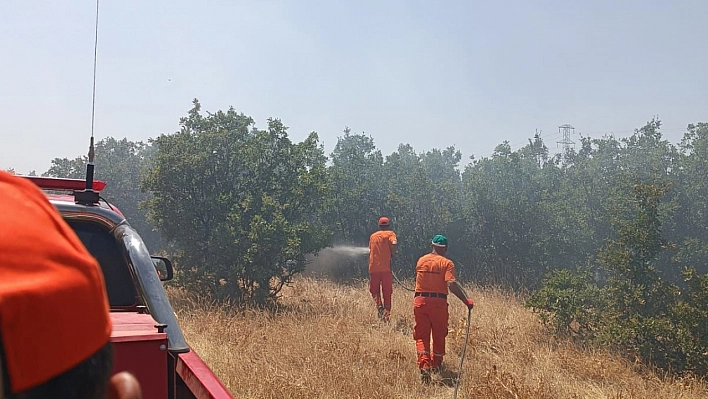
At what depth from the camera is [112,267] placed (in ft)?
10.8

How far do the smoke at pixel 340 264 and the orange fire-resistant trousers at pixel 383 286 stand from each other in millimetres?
3571

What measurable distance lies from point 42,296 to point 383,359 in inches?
266

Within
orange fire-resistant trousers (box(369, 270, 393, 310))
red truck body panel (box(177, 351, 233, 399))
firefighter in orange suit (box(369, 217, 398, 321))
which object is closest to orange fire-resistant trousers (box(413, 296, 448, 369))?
orange fire-resistant trousers (box(369, 270, 393, 310))

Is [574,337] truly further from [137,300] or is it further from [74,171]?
[74,171]

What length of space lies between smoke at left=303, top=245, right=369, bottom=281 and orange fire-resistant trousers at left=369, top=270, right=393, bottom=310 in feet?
11.7

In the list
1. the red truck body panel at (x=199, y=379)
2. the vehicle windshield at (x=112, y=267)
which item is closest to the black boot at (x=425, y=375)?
the vehicle windshield at (x=112, y=267)

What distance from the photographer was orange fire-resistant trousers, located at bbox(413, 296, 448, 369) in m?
7.05

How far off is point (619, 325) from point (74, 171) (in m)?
25.2

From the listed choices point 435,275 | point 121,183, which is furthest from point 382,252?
point 121,183

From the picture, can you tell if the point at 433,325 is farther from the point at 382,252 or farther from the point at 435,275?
the point at 382,252

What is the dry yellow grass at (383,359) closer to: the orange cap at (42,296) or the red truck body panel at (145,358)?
the red truck body panel at (145,358)

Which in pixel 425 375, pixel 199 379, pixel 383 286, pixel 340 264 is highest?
pixel 199 379

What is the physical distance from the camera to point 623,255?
26.2ft

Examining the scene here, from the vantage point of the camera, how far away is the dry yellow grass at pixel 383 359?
591 cm
